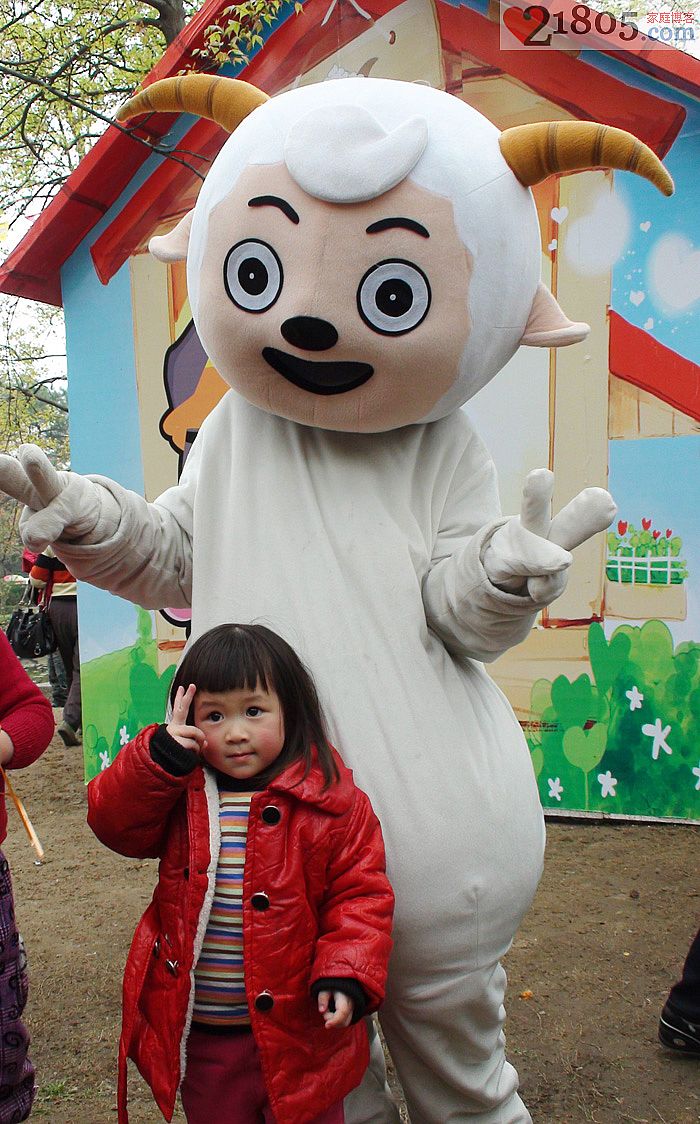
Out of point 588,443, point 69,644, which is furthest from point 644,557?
point 69,644

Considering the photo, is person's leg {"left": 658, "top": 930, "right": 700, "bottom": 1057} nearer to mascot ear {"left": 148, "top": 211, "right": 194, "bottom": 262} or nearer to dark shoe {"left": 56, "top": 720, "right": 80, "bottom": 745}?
mascot ear {"left": 148, "top": 211, "right": 194, "bottom": 262}

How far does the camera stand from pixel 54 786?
21.2ft

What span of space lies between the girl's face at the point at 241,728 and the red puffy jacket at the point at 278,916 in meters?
0.05

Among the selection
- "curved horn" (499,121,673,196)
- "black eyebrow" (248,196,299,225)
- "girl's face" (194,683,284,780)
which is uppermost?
"curved horn" (499,121,673,196)

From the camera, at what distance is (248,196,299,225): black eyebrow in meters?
1.96

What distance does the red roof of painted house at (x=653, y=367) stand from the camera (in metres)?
4.66

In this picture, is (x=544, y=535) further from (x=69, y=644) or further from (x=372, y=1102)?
(x=69, y=644)

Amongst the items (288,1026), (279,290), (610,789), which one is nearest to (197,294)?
(279,290)

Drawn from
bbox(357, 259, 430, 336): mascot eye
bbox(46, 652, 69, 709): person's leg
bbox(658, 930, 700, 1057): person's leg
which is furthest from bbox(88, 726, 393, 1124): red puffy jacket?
bbox(46, 652, 69, 709): person's leg

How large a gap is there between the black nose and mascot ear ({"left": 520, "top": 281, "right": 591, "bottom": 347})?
467 millimetres

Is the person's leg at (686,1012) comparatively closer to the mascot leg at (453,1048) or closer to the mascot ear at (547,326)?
the mascot leg at (453,1048)

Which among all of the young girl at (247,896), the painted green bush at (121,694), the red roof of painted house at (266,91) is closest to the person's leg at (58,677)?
the painted green bush at (121,694)

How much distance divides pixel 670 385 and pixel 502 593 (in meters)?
3.08

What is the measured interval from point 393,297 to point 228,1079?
4.76 ft
